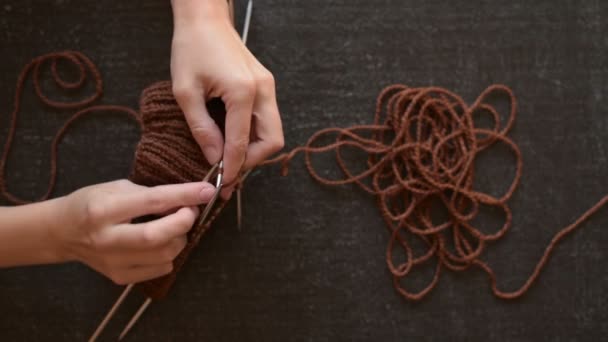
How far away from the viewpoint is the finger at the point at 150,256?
0.85m

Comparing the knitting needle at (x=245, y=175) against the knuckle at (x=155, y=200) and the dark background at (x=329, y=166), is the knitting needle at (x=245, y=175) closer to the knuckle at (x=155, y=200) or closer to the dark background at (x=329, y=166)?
the dark background at (x=329, y=166)

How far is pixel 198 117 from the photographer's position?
88cm

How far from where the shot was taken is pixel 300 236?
Result: 1.16 meters

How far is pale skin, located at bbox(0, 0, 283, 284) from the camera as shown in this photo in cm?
83

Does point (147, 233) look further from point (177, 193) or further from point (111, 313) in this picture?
point (111, 313)

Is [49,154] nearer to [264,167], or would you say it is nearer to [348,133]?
[264,167]

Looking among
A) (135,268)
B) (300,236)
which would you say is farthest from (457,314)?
(135,268)

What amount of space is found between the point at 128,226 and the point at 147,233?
3 cm

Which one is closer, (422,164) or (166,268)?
(166,268)

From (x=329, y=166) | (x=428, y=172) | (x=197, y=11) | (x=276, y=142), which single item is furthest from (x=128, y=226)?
(x=428, y=172)

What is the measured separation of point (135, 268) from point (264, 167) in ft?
1.18

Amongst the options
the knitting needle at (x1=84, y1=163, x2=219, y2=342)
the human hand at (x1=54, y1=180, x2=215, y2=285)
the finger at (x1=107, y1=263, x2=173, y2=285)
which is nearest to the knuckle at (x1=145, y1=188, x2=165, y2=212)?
the human hand at (x1=54, y1=180, x2=215, y2=285)

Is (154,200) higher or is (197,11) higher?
(197,11)

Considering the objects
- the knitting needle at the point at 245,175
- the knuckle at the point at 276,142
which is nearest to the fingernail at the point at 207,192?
the knuckle at the point at 276,142
